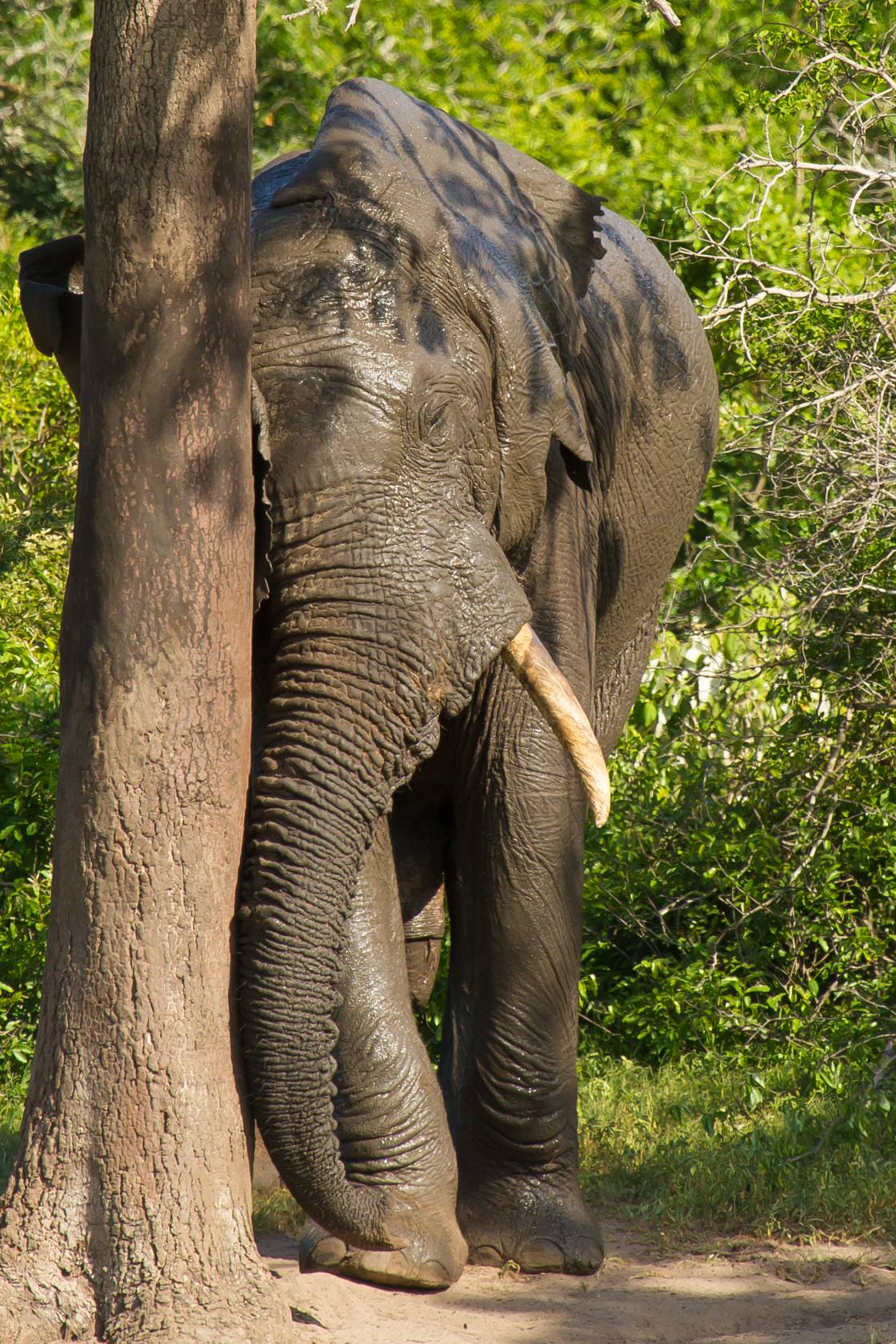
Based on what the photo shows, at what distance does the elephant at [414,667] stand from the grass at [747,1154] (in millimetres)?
545

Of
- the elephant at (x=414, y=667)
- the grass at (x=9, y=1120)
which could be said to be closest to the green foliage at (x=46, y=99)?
the grass at (x=9, y=1120)

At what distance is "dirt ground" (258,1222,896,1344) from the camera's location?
3770 millimetres

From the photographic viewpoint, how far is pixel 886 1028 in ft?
20.5

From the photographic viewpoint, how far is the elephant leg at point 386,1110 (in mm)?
3699

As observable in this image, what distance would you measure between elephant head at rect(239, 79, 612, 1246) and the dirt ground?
12.1 inches

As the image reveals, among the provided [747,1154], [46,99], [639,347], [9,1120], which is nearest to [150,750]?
[747,1154]

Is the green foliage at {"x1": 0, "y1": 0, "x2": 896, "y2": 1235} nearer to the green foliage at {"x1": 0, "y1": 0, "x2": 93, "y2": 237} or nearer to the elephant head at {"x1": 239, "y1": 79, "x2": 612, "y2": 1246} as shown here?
the elephant head at {"x1": 239, "y1": 79, "x2": 612, "y2": 1246}

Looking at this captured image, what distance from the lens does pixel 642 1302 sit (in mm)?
4141

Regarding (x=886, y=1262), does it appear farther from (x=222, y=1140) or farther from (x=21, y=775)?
(x=21, y=775)

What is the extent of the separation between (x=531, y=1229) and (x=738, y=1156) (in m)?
1.00

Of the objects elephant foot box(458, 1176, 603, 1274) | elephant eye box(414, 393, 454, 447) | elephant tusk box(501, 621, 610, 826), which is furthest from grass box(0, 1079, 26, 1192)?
elephant eye box(414, 393, 454, 447)

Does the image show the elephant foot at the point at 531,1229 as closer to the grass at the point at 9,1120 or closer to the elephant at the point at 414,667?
the elephant at the point at 414,667

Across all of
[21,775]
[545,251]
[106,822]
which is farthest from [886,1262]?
[21,775]

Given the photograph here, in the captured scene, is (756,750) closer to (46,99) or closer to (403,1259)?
(403,1259)
